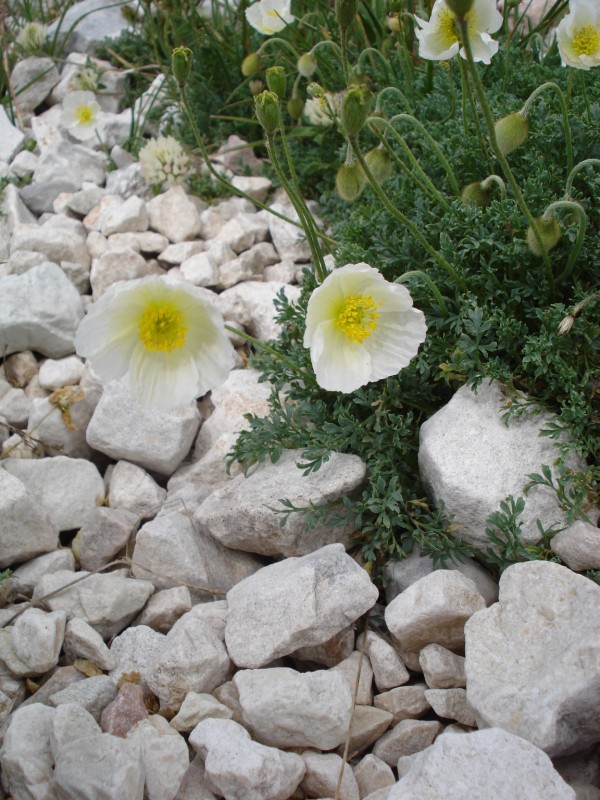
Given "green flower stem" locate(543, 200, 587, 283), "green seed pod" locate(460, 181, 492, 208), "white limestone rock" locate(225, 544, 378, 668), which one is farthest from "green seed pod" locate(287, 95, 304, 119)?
"white limestone rock" locate(225, 544, 378, 668)

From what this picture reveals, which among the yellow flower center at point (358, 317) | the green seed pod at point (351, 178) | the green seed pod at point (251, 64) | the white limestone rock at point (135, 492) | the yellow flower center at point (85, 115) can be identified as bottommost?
the white limestone rock at point (135, 492)

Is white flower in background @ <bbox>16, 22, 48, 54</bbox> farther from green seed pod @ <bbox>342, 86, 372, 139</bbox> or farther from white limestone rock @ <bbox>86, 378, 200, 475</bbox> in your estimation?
green seed pod @ <bbox>342, 86, 372, 139</bbox>

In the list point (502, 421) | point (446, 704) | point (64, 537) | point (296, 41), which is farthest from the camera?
point (296, 41)

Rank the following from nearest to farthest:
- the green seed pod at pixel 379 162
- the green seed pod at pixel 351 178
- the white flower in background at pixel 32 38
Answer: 1. the green seed pod at pixel 351 178
2. the green seed pod at pixel 379 162
3. the white flower in background at pixel 32 38

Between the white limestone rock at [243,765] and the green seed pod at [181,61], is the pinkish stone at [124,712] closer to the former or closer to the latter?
the white limestone rock at [243,765]

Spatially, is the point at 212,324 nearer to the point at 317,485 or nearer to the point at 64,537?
the point at 317,485

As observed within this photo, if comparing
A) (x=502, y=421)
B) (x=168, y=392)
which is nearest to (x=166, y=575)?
(x=168, y=392)

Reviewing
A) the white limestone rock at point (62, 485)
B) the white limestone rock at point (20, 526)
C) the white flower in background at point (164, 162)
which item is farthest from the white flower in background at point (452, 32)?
the white limestone rock at point (20, 526)
